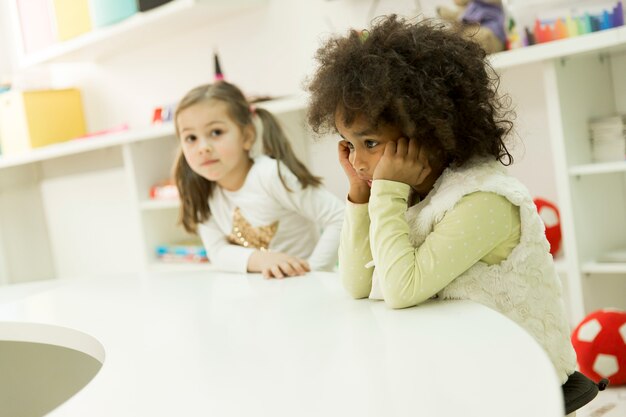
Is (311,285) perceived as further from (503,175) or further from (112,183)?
(112,183)

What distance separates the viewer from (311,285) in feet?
4.28

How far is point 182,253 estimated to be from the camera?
310 cm

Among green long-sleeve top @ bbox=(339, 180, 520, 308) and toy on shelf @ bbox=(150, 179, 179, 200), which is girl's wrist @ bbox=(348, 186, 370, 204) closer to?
green long-sleeve top @ bbox=(339, 180, 520, 308)

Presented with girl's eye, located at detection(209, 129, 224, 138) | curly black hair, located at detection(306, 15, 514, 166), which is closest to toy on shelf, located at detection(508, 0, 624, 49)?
girl's eye, located at detection(209, 129, 224, 138)

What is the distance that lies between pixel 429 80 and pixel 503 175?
0.17 meters

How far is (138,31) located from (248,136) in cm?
142

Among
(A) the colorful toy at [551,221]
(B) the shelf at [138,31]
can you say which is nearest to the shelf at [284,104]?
(B) the shelf at [138,31]

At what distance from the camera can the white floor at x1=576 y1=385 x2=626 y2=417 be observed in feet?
6.09

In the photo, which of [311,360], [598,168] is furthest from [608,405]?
[311,360]

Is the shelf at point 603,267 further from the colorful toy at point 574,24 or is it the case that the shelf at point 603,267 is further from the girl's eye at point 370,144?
the girl's eye at point 370,144

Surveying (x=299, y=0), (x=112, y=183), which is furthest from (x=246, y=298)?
(x=112, y=183)

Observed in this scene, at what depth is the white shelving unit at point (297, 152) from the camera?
2172 mm

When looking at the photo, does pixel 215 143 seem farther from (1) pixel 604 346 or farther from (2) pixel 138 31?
(2) pixel 138 31

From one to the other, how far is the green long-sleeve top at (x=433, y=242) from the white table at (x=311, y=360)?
0.12 feet
